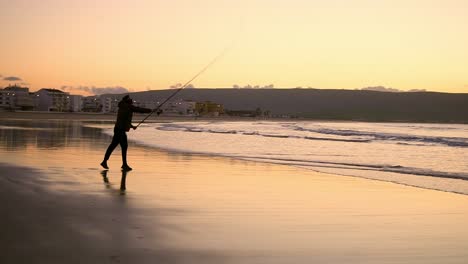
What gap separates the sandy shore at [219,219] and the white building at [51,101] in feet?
518

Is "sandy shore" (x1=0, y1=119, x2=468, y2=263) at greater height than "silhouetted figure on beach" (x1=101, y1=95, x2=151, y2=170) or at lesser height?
lesser

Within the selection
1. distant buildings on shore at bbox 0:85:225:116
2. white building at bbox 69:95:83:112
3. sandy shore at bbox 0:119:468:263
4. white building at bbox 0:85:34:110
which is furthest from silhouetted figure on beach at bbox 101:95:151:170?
white building at bbox 69:95:83:112

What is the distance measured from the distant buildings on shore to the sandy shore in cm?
13170

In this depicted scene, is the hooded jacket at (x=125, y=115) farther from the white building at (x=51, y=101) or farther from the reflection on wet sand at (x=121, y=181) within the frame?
the white building at (x=51, y=101)

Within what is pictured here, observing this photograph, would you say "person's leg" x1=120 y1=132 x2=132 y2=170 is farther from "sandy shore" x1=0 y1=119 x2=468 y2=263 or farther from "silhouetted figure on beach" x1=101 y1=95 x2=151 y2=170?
"sandy shore" x1=0 y1=119 x2=468 y2=263

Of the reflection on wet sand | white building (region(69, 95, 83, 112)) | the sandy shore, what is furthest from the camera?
white building (region(69, 95, 83, 112))

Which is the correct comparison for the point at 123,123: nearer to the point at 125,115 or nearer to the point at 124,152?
the point at 125,115

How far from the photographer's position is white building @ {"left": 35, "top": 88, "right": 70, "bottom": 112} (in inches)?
6361

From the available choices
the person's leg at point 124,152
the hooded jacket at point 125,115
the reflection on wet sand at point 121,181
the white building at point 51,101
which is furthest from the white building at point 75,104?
the reflection on wet sand at point 121,181

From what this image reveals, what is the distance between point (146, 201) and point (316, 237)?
2.80 meters

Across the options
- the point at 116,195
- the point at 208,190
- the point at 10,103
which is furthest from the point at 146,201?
the point at 10,103

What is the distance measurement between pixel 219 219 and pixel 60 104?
16600 cm

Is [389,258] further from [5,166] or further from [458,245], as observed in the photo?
[5,166]

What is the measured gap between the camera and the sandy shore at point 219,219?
4.72 metres
